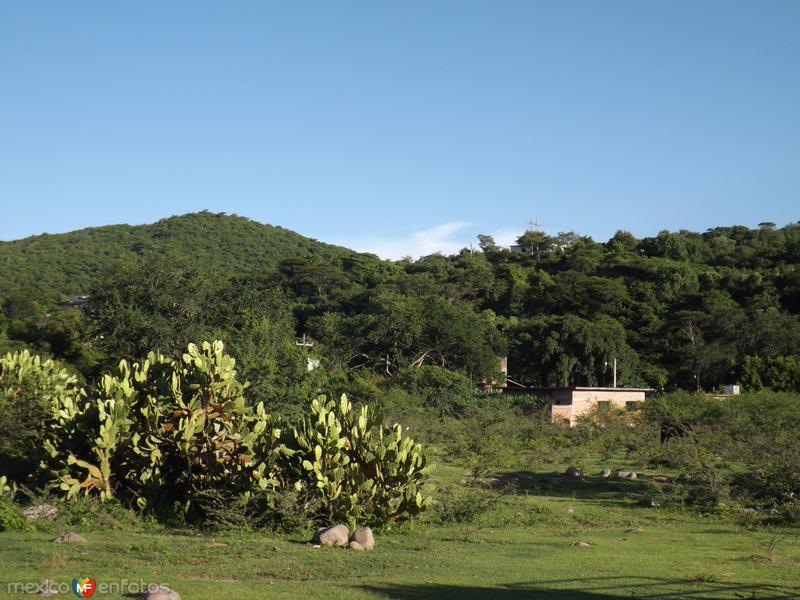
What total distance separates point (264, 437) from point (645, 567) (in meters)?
6.87

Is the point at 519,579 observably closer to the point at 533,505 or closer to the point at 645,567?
the point at 645,567

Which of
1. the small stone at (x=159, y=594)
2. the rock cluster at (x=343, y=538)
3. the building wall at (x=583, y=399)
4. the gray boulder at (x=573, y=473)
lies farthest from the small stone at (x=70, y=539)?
the building wall at (x=583, y=399)

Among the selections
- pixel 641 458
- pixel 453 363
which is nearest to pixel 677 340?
pixel 453 363

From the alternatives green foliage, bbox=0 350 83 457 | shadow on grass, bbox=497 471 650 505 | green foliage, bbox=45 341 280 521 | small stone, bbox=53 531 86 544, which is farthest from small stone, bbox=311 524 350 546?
shadow on grass, bbox=497 471 650 505

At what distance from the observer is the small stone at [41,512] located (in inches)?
561

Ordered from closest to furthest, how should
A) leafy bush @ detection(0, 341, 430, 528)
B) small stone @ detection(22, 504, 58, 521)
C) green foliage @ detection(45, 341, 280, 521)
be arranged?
small stone @ detection(22, 504, 58, 521) → leafy bush @ detection(0, 341, 430, 528) → green foliage @ detection(45, 341, 280, 521)

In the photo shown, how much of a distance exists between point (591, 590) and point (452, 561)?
241 cm

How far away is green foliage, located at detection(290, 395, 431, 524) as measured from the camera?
1483cm

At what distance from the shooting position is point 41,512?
1438 centimetres

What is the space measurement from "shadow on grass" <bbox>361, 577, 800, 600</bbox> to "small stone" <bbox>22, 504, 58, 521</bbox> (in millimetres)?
6843

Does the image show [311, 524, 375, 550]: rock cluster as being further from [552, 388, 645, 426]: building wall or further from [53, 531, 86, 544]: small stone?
[552, 388, 645, 426]: building wall

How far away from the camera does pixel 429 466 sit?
52.0ft

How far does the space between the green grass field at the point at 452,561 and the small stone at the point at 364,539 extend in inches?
7.3

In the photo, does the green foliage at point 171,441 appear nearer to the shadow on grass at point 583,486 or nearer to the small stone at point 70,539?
the small stone at point 70,539
